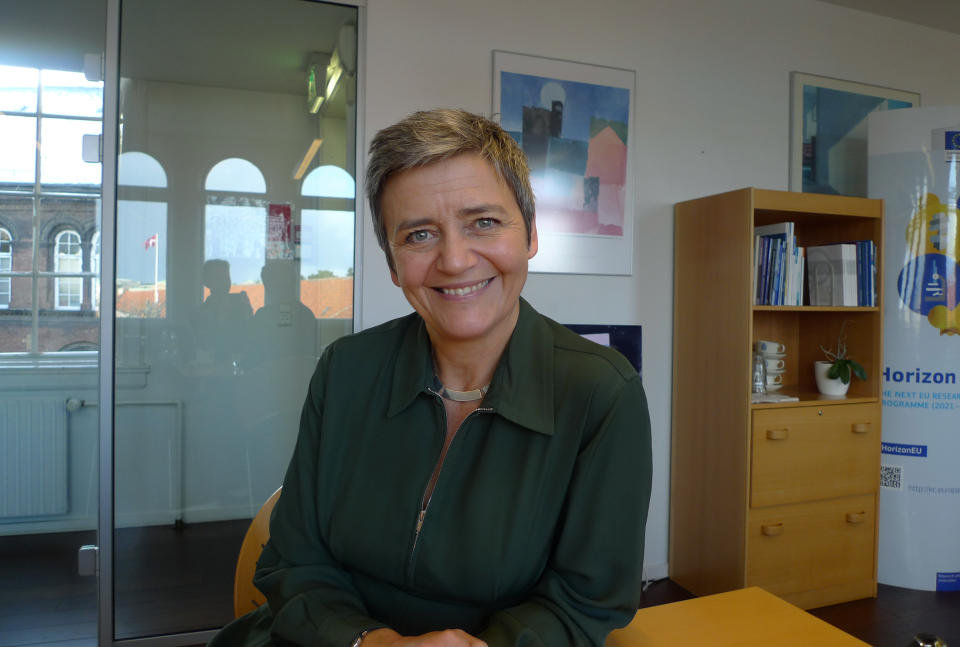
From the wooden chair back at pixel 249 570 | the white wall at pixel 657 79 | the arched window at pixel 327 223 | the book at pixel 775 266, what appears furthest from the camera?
the book at pixel 775 266

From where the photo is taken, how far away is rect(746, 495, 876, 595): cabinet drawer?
2994 mm

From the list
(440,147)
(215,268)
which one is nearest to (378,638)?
(440,147)

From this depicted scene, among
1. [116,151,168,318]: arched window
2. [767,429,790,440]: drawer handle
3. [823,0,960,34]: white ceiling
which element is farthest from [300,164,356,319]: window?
[823,0,960,34]: white ceiling

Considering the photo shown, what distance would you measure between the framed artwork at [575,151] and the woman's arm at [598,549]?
2.13 meters

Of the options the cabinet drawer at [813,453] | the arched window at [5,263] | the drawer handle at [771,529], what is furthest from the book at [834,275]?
the arched window at [5,263]

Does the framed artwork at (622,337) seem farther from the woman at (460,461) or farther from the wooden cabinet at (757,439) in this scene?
the woman at (460,461)

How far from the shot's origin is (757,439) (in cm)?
298

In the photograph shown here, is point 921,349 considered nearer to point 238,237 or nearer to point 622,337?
point 622,337

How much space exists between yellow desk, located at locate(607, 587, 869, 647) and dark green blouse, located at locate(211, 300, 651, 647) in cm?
5

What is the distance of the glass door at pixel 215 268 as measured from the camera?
265cm

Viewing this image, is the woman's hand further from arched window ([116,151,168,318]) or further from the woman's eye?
arched window ([116,151,168,318])

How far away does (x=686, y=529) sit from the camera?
3.38 metres

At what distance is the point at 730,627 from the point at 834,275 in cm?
265

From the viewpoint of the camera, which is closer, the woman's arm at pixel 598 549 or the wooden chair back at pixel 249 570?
the woman's arm at pixel 598 549
